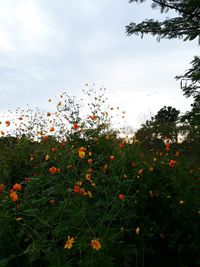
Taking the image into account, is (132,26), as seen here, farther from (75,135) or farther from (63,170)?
(63,170)

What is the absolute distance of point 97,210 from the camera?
3.06m

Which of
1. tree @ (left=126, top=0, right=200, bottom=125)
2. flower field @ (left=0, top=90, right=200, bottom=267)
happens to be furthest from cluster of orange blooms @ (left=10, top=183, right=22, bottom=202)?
tree @ (left=126, top=0, right=200, bottom=125)

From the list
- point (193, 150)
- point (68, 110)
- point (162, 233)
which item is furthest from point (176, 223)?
point (193, 150)

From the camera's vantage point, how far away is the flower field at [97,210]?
2.67m

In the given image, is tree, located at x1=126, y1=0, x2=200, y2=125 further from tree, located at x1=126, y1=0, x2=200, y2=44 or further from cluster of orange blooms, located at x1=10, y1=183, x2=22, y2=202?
cluster of orange blooms, located at x1=10, y1=183, x2=22, y2=202

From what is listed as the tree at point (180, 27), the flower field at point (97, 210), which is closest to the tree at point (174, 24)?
the tree at point (180, 27)

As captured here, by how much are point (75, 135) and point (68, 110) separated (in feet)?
14.0

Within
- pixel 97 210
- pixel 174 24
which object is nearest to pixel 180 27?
pixel 174 24

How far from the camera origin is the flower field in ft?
8.77

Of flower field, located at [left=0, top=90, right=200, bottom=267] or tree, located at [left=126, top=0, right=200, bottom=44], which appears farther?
tree, located at [left=126, top=0, right=200, bottom=44]

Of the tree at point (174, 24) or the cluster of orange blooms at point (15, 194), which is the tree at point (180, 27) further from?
the cluster of orange blooms at point (15, 194)

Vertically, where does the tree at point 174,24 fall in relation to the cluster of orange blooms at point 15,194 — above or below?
above

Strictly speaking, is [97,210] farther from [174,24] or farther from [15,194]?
[174,24]

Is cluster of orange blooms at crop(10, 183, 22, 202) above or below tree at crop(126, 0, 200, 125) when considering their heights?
below
